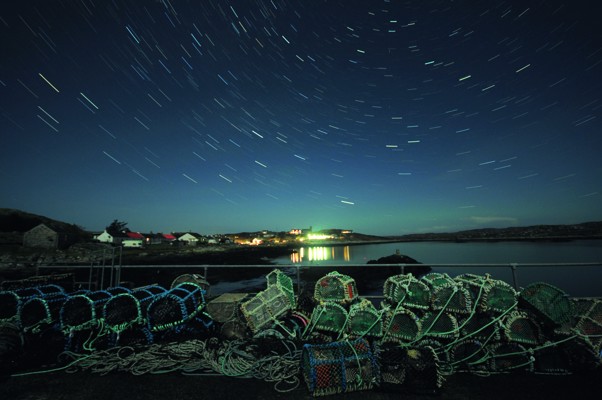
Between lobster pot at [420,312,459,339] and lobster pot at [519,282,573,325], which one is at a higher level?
lobster pot at [519,282,573,325]

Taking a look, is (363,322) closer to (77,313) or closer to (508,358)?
(508,358)

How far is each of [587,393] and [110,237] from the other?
107 meters

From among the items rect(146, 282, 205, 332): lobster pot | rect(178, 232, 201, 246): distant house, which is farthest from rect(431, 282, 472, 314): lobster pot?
rect(178, 232, 201, 246): distant house

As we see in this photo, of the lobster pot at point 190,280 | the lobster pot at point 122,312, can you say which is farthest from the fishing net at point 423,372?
the lobster pot at point 190,280

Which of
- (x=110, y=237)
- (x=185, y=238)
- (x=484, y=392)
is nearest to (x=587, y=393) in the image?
(x=484, y=392)

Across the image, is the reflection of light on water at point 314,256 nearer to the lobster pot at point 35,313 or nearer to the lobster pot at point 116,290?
the lobster pot at point 116,290

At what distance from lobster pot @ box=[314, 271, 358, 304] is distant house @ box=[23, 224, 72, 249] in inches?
2928

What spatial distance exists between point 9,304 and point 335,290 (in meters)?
6.56

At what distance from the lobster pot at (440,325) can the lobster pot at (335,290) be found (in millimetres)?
1697

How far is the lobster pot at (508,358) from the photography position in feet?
14.6

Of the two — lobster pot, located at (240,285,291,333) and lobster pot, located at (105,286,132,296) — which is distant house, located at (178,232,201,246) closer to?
lobster pot, located at (105,286,132,296)

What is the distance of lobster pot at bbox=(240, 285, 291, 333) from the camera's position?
5574mm

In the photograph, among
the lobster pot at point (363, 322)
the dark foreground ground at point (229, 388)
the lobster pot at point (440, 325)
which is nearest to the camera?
the dark foreground ground at point (229, 388)

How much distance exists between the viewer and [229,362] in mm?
4648
